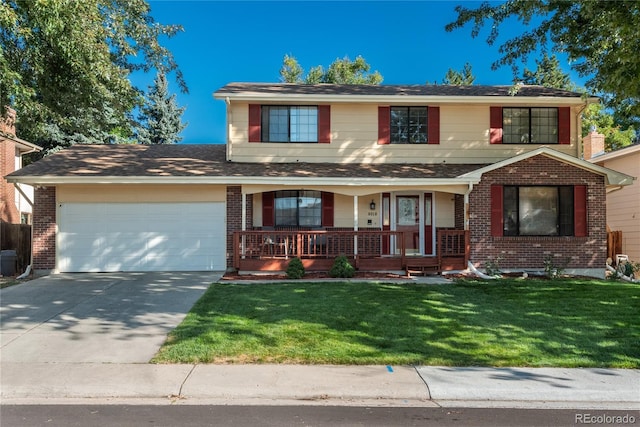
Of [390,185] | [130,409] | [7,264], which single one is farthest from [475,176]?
[7,264]

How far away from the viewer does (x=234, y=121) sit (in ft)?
49.5

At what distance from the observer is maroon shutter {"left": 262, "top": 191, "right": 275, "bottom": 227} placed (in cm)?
1459

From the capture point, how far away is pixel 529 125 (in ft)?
50.7

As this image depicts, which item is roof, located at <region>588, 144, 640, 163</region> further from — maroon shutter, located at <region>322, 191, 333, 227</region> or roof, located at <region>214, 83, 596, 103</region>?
maroon shutter, located at <region>322, 191, 333, 227</region>

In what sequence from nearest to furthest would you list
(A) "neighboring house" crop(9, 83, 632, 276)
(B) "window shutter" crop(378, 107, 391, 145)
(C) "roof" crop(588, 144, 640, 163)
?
1. (A) "neighboring house" crop(9, 83, 632, 276)
2. (B) "window shutter" crop(378, 107, 391, 145)
3. (C) "roof" crop(588, 144, 640, 163)

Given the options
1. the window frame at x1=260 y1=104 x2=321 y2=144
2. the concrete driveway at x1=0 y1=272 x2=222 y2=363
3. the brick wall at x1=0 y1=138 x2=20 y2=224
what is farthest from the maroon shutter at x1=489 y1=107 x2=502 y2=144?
the brick wall at x1=0 y1=138 x2=20 y2=224

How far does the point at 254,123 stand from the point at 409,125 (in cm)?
521

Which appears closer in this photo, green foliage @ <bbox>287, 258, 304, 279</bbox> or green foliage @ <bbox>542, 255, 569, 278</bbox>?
green foliage @ <bbox>287, 258, 304, 279</bbox>

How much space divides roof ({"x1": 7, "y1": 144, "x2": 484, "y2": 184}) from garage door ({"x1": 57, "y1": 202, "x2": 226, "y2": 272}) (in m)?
1.01

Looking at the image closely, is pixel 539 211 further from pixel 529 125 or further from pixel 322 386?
pixel 322 386

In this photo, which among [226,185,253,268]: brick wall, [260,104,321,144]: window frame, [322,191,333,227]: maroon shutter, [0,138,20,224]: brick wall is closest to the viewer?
[226,185,253,268]: brick wall

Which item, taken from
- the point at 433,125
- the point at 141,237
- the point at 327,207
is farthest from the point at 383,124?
the point at 141,237

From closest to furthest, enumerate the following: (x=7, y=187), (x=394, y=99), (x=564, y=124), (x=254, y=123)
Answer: (x=394, y=99), (x=254, y=123), (x=564, y=124), (x=7, y=187)

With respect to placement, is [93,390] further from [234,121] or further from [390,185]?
[234,121]
